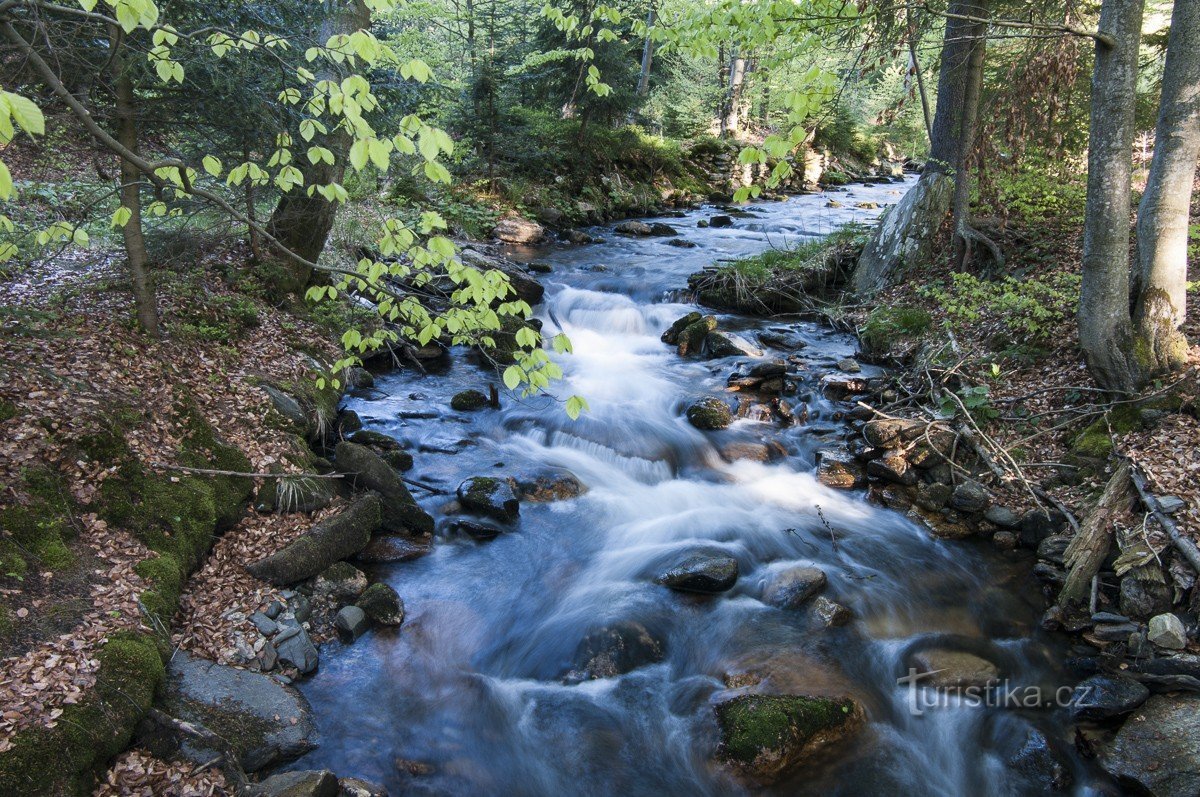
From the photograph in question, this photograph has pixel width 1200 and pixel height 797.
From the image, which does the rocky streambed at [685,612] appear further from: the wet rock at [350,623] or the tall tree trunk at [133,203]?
the tall tree trunk at [133,203]

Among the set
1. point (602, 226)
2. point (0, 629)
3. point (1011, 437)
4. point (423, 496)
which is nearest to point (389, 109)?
point (423, 496)

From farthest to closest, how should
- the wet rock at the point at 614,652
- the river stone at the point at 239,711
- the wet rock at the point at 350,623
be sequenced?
the wet rock at the point at 614,652, the wet rock at the point at 350,623, the river stone at the point at 239,711

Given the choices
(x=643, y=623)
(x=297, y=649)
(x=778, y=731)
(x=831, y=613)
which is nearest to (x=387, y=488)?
(x=297, y=649)

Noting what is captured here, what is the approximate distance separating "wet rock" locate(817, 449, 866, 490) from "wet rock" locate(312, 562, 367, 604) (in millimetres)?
5278

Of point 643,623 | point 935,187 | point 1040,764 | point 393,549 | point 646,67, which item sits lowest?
point 1040,764

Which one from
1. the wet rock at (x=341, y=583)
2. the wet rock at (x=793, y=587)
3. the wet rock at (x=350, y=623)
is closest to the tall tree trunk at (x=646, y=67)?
the wet rock at (x=793, y=587)

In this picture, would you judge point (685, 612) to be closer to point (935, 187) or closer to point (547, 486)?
point (547, 486)

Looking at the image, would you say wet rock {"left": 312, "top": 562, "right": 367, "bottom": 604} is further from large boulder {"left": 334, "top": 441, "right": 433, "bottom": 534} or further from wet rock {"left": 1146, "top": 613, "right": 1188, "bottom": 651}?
wet rock {"left": 1146, "top": 613, "right": 1188, "bottom": 651}

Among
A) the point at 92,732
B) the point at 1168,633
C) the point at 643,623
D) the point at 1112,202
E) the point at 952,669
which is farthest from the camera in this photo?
the point at 1112,202

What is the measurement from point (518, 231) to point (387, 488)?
39.4 ft

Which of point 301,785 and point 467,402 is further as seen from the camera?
point 467,402

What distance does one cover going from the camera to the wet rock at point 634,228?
62.4 feet

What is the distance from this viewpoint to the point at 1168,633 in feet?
16.2

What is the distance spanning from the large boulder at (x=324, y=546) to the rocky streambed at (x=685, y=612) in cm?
3
